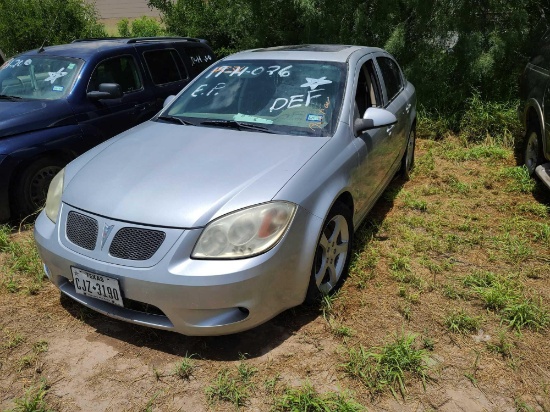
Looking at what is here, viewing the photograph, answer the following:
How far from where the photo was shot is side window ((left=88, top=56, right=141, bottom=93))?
5082 millimetres

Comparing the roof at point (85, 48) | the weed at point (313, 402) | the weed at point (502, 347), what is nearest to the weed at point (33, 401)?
the weed at point (313, 402)

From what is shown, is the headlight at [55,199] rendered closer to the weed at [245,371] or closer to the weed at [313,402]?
the weed at [245,371]

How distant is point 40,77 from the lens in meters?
5.02

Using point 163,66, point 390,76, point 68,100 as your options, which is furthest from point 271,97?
point 163,66

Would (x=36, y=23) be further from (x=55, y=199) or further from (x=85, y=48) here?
(x=55, y=199)

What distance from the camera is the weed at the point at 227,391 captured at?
2381 millimetres

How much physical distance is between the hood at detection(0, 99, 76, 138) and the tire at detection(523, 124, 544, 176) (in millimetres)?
4848

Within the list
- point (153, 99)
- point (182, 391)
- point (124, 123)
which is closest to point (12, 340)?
point (182, 391)

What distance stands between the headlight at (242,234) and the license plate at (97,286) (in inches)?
19.3

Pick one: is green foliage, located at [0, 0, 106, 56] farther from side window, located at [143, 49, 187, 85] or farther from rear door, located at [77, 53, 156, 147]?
rear door, located at [77, 53, 156, 147]

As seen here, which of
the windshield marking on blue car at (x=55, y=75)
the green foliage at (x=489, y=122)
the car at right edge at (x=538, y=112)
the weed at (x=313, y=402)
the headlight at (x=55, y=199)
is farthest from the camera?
the green foliage at (x=489, y=122)

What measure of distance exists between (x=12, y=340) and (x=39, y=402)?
0.64 m

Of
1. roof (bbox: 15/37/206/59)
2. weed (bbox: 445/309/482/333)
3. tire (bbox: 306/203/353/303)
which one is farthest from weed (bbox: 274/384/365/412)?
roof (bbox: 15/37/206/59)

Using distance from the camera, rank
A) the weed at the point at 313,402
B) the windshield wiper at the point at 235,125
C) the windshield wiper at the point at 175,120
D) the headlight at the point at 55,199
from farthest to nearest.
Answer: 1. the windshield wiper at the point at 175,120
2. the windshield wiper at the point at 235,125
3. the headlight at the point at 55,199
4. the weed at the point at 313,402
